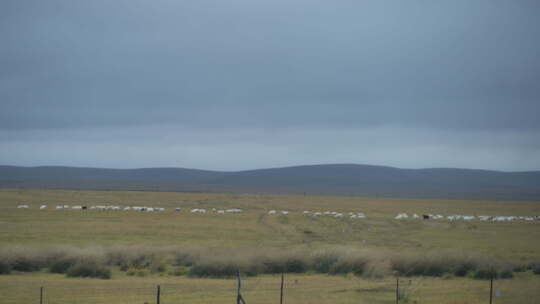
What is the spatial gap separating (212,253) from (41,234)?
62.1ft

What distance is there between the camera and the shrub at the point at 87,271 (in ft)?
74.1

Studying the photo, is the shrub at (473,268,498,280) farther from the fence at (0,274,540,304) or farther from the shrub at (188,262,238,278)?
the shrub at (188,262,238,278)

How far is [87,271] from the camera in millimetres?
22734

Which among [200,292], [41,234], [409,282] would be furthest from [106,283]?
[41,234]

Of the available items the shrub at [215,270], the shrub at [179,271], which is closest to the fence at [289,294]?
the shrub at [215,270]

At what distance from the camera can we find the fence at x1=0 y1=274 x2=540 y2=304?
17.1 meters

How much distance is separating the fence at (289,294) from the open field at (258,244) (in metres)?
0.04

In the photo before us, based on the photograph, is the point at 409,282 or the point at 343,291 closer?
the point at 343,291

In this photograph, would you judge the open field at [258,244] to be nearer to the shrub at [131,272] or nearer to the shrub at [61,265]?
the shrub at [131,272]

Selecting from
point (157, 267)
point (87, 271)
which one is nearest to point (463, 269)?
point (157, 267)

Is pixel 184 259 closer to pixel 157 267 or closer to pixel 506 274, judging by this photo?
pixel 157 267

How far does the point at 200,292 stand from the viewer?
61.3 feet

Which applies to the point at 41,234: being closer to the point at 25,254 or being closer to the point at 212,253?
the point at 25,254

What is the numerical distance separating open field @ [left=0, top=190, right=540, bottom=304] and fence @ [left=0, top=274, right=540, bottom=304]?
0.12 ft
